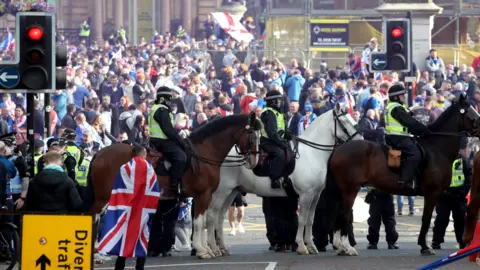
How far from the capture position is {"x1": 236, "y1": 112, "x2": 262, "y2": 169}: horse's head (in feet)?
64.6

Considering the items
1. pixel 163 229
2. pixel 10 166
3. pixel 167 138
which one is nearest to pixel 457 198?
pixel 163 229

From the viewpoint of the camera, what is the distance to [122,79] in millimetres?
37594

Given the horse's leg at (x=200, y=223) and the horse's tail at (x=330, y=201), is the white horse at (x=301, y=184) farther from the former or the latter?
the horse's leg at (x=200, y=223)

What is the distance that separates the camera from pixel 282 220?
20.6m

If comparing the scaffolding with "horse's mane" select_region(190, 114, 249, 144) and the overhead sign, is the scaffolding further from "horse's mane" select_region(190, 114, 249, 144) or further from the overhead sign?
the overhead sign

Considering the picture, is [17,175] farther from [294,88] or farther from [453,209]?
[294,88]

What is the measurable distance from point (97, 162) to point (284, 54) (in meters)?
29.9

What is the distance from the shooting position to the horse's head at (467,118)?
64.0 ft

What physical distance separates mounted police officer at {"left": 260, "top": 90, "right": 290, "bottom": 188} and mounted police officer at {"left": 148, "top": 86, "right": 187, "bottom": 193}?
1327mm

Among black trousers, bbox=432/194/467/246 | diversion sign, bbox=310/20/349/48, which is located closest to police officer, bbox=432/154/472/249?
black trousers, bbox=432/194/467/246

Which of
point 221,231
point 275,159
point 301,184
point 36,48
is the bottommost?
point 221,231

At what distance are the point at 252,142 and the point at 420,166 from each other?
228cm

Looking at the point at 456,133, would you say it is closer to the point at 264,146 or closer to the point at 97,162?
the point at 264,146

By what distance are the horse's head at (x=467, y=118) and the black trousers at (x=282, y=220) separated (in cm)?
269
